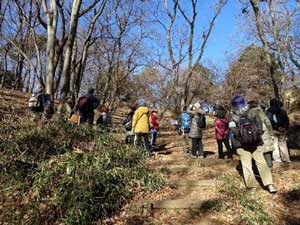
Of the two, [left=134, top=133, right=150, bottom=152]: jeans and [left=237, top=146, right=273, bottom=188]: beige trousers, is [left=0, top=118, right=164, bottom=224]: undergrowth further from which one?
[left=237, top=146, right=273, bottom=188]: beige trousers

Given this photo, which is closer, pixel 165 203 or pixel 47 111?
pixel 165 203

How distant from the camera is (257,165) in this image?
6.93 meters

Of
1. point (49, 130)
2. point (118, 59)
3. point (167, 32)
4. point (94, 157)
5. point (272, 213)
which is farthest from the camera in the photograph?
point (118, 59)

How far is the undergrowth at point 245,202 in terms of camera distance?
5.79 metres

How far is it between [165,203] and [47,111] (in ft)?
20.9

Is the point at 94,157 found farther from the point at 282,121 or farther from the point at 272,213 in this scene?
the point at 282,121

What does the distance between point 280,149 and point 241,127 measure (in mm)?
2442

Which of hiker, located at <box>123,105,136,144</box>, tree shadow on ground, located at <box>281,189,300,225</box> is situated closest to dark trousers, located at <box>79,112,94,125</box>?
hiker, located at <box>123,105,136,144</box>

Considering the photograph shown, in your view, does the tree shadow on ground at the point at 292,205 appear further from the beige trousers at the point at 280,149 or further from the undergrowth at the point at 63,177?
the undergrowth at the point at 63,177

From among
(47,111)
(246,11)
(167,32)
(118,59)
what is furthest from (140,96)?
(47,111)

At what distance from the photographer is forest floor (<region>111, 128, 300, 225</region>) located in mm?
5926

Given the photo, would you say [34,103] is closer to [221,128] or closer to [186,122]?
[186,122]

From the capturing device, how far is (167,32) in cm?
2353

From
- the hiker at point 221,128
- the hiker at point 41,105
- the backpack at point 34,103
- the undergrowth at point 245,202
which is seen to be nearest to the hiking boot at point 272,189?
the undergrowth at point 245,202
